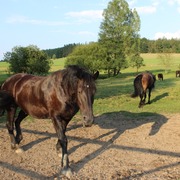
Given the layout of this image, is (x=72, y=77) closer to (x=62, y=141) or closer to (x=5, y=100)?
(x=62, y=141)

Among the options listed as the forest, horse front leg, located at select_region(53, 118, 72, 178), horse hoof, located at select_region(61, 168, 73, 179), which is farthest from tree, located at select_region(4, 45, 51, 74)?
the forest

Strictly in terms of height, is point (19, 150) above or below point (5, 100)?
below

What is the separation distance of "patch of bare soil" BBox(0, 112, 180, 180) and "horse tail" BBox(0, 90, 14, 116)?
102 centimetres

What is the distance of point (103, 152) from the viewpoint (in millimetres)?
6219

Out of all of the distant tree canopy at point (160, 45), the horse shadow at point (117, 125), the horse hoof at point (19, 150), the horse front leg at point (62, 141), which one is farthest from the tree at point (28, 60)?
the distant tree canopy at point (160, 45)

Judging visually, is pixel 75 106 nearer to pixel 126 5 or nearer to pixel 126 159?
pixel 126 159

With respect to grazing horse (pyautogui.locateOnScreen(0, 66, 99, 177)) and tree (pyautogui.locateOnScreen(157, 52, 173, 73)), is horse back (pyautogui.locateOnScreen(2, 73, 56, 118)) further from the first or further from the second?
tree (pyautogui.locateOnScreen(157, 52, 173, 73))

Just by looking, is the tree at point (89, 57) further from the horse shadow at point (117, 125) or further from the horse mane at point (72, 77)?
the horse mane at point (72, 77)

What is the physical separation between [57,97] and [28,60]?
1414 inches

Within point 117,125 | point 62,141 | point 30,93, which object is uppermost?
point 30,93

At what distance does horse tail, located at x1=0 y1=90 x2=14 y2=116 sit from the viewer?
6426 millimetres

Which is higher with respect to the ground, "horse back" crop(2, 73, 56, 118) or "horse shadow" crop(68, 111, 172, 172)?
"horse back" crop(2, 73, 56, 118)

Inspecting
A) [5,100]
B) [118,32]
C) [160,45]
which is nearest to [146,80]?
[5,100]

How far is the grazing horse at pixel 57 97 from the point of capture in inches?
180
